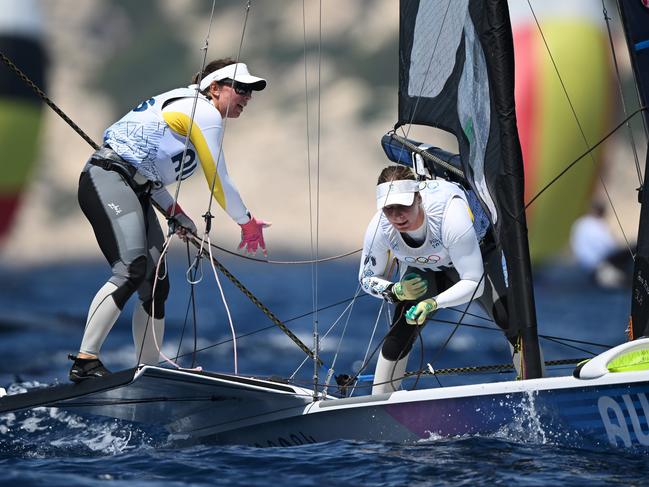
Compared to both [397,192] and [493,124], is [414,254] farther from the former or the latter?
[493,124]

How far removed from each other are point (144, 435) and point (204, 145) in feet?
5.01

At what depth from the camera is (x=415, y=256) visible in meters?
5.29

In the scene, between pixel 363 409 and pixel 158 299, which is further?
pixel 158 299

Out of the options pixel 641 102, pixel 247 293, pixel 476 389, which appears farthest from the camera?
pixel 247 293

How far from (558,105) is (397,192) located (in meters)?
11.9

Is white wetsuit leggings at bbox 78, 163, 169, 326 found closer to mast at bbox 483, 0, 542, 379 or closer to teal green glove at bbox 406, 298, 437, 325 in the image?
Result: teal green glove at bbox 406, 298, 437, 325

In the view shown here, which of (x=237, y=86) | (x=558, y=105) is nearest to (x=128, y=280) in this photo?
(x=237, y=86)

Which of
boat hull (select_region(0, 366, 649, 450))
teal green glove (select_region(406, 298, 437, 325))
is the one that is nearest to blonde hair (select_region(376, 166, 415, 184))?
teal green glove (select_region(406, 298, 437, 325))

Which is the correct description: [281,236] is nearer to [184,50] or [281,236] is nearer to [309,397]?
[184,50]

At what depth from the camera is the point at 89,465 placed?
4.83m

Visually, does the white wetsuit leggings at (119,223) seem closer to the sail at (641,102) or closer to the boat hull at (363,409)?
the boat hull at (363,409)

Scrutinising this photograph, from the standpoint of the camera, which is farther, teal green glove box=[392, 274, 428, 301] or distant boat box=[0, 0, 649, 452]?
teal green glove box=[392, 274, 428, 301]

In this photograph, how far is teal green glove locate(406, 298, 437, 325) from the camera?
4.91 meters

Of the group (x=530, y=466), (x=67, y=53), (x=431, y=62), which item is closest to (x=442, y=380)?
(x=431, y=62)
